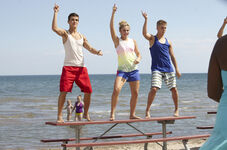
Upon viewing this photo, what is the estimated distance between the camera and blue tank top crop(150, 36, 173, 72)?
6.70 meters

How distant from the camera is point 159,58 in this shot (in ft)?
22.0

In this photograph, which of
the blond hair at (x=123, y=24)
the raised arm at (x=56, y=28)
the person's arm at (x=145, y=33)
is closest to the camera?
the raised arm at (x=56, y=28)

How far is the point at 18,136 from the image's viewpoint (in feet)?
40.2

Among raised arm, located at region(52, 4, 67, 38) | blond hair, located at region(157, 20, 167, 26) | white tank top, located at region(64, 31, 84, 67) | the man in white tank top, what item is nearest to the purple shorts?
the man in white tank top

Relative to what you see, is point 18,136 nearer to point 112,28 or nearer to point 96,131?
point 96,131

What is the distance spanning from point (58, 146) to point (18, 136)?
223 cm

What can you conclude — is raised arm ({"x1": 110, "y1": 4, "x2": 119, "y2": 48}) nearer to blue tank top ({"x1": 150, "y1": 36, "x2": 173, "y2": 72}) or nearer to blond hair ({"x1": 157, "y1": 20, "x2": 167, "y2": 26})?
blue tank top ({"x1": 150, "y1": 36, "x2": 173, "y2": 72})

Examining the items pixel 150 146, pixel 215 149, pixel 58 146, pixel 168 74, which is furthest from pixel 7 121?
pixel 215 149

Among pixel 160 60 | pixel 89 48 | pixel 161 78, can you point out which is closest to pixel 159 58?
pixel 160 60

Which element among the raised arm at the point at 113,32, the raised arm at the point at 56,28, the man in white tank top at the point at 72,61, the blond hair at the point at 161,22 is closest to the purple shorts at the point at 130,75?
the raised arm at the point at 113,32

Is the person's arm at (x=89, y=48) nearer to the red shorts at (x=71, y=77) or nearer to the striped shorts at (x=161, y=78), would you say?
the red shorts at (x=71, y=77)

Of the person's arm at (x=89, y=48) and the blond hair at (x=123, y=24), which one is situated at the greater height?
the blond hair at (x=123, y=24)

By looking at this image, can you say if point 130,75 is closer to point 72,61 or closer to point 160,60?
point 160,60

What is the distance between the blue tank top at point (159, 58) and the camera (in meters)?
6.70
